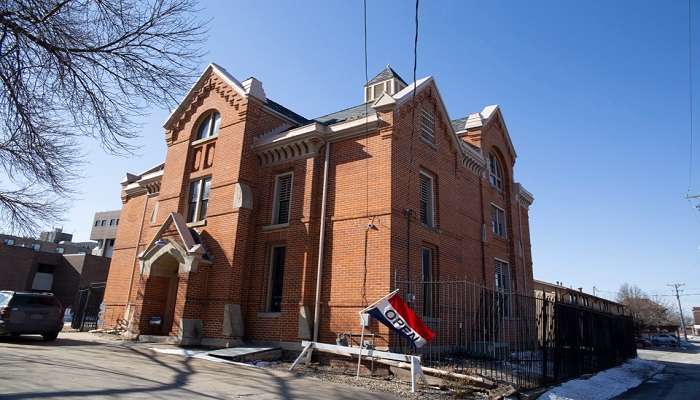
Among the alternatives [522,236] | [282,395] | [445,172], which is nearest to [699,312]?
[522,236]

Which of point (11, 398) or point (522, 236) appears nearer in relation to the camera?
point (11, 398)

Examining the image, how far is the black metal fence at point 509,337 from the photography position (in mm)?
11656

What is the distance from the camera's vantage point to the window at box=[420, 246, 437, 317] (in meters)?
14.4

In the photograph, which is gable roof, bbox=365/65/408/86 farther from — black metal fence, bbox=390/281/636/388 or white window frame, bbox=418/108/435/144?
black metal fence, bbox=390/281/636/388

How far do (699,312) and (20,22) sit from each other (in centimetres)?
15727

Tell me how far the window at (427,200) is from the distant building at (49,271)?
147ft

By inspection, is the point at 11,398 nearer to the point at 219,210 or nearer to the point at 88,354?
the point at 88,354

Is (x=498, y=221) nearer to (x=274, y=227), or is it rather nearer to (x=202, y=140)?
(x=274, y=227)

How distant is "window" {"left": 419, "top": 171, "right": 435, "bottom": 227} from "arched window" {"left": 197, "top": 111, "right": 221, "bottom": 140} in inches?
343

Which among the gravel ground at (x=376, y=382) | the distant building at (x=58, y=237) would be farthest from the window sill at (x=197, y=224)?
the distant building at (x=58, y=237)

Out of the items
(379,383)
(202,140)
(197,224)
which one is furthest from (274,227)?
(379,383)

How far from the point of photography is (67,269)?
166 ft

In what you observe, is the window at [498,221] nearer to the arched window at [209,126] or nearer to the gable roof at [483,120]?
the gable roof at [483,120]

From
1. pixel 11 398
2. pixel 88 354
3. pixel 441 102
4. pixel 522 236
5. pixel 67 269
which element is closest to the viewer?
pixel 11 398
